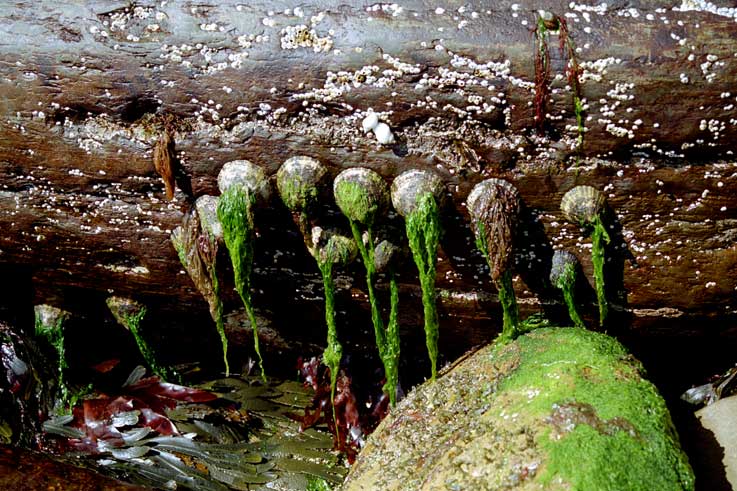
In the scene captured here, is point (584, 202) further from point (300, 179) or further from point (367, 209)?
point (300, 179)

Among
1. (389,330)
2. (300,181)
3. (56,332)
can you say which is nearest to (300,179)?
(300,181)

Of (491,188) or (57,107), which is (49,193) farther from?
(491,188)

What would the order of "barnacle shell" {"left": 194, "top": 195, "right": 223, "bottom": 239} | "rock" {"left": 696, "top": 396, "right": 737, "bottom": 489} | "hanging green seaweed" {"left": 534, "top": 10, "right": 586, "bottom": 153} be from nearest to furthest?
"hanging green seaweed" {"left": 534, "top": 10, "right": 586, "bottom": 153} → "rock" {"left": 696, "top": 396, "right": 737, "bottom": 489} → "barnacle shell" {"left": 194, "top": 195, "right": 223, "bottom": 239}

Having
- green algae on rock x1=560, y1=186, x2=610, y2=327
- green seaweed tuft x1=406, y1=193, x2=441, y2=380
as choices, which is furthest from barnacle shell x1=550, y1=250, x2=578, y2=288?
green seaweed tuft x1=406, y1=193, x2=441, y2=380

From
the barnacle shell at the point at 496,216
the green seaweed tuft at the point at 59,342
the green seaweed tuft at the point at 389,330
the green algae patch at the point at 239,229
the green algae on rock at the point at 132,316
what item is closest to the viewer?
the barnacle shell at the point at 496,216

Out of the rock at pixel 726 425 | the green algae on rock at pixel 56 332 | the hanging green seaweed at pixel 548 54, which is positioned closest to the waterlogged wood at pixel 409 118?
the hanging green seaweed at pixel 548 54

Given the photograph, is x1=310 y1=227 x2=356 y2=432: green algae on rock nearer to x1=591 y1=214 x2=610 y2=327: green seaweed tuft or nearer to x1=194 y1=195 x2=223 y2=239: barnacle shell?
x1=194 y1=195 x2=223 y2=239: barnacle shell

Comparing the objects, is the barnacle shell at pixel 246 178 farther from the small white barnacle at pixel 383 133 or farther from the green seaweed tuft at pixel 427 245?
the green seaweed tuft at pixel 427 245

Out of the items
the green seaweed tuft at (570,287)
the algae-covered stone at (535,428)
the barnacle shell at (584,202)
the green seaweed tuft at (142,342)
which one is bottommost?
the green seaweed tuft at (142,342)
